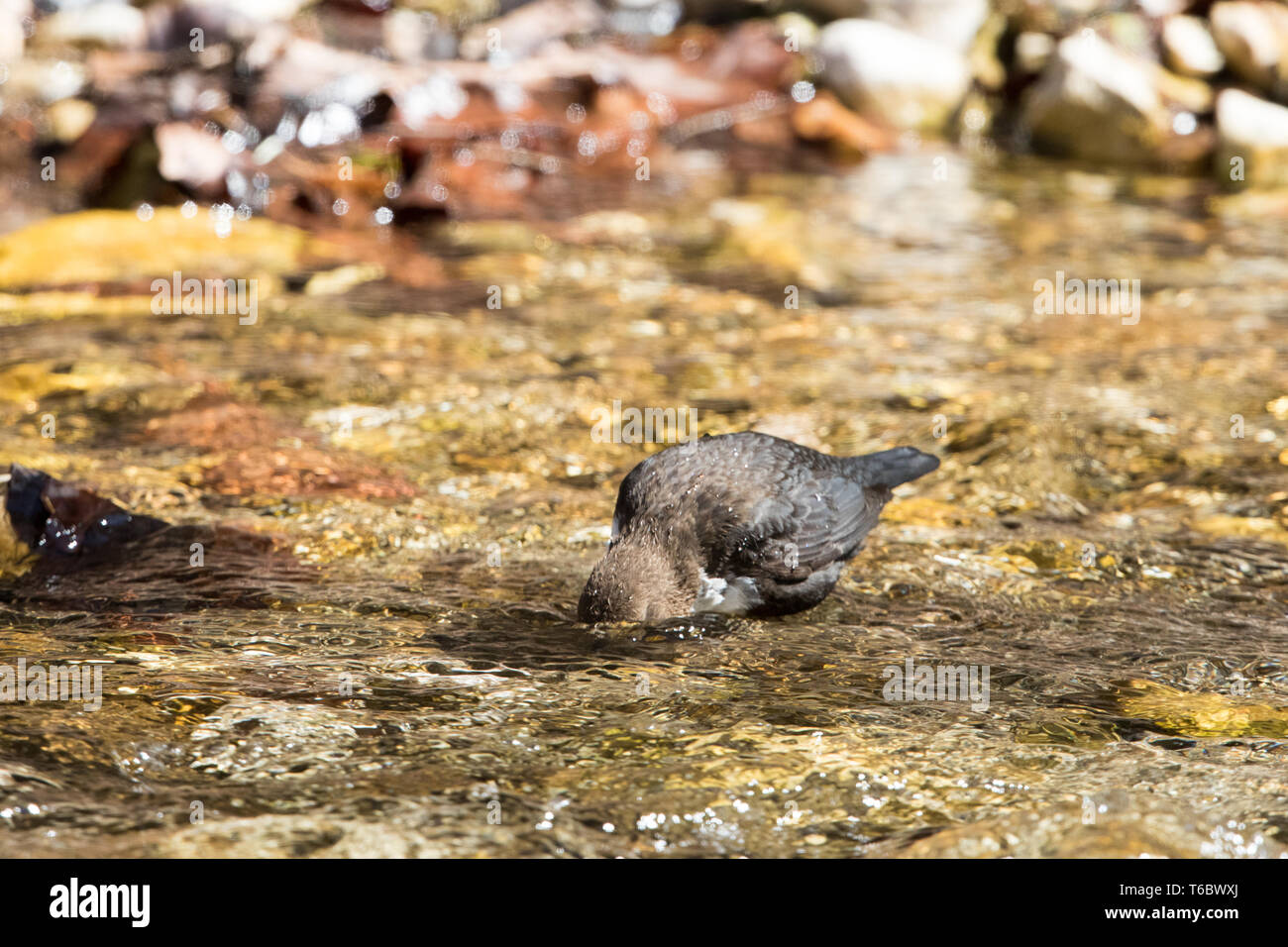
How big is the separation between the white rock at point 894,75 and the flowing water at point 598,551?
13.7ft

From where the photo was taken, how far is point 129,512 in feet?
15.3

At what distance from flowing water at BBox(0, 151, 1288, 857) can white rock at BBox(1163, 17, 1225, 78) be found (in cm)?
388

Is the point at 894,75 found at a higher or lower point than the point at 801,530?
higher

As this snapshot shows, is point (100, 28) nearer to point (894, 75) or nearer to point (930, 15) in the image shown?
point (894, 75)

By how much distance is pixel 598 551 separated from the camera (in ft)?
15.5

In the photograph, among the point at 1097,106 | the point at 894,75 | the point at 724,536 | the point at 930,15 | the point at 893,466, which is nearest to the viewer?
the point at 724,536

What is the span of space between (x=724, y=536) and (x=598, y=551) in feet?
2.14

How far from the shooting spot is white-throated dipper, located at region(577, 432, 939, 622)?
13.3 ft

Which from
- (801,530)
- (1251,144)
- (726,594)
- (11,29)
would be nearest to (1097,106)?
(1251,144)

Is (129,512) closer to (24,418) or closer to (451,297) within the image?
(24,418)

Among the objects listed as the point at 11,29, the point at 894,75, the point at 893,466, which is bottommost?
the point at 893,466

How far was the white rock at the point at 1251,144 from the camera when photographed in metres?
10.8
